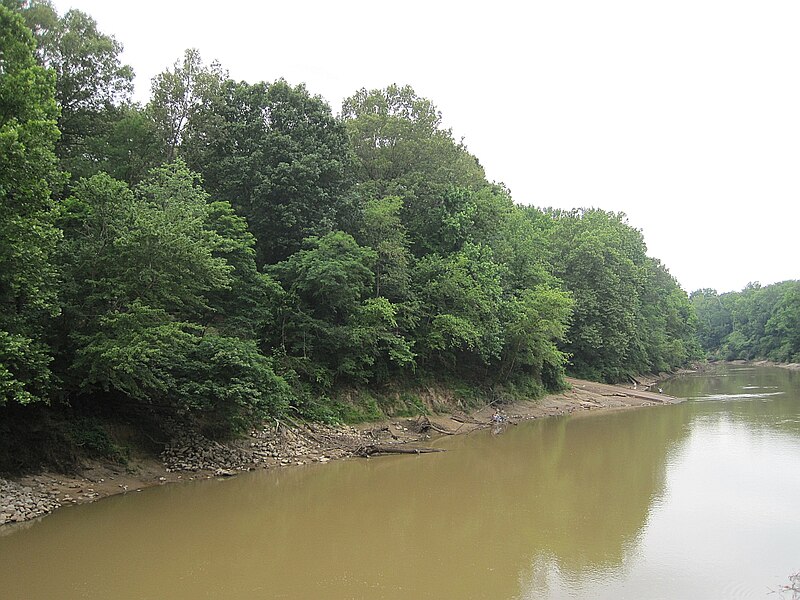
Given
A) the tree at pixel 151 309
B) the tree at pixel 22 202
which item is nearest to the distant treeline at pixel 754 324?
the tree at pixel 151 309

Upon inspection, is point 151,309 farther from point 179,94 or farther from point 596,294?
point 596,294

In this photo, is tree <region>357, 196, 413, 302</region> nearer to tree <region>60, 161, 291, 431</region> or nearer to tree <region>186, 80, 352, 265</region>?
tree <region>186, 80, 352, 265</region>

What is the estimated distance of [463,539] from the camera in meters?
12.7

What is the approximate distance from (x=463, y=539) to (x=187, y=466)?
847cm

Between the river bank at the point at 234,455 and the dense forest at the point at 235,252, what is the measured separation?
0.86 metres

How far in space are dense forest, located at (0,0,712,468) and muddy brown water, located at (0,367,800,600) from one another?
3072mm

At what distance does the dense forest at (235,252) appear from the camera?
13758 mm

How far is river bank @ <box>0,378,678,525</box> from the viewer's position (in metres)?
14.1

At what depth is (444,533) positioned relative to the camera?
13172mm

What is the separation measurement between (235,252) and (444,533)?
472 inches

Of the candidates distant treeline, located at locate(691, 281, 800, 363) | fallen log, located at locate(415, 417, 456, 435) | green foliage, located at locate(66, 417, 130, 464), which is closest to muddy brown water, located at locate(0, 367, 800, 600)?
green foliage, located at locate(66, 417, 130, 464)

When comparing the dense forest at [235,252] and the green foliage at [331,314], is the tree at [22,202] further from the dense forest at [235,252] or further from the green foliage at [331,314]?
the green foliage at [331,314]

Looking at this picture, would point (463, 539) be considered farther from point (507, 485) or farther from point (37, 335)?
point (37, 335)

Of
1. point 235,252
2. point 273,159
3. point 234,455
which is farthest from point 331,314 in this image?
point 234,455
